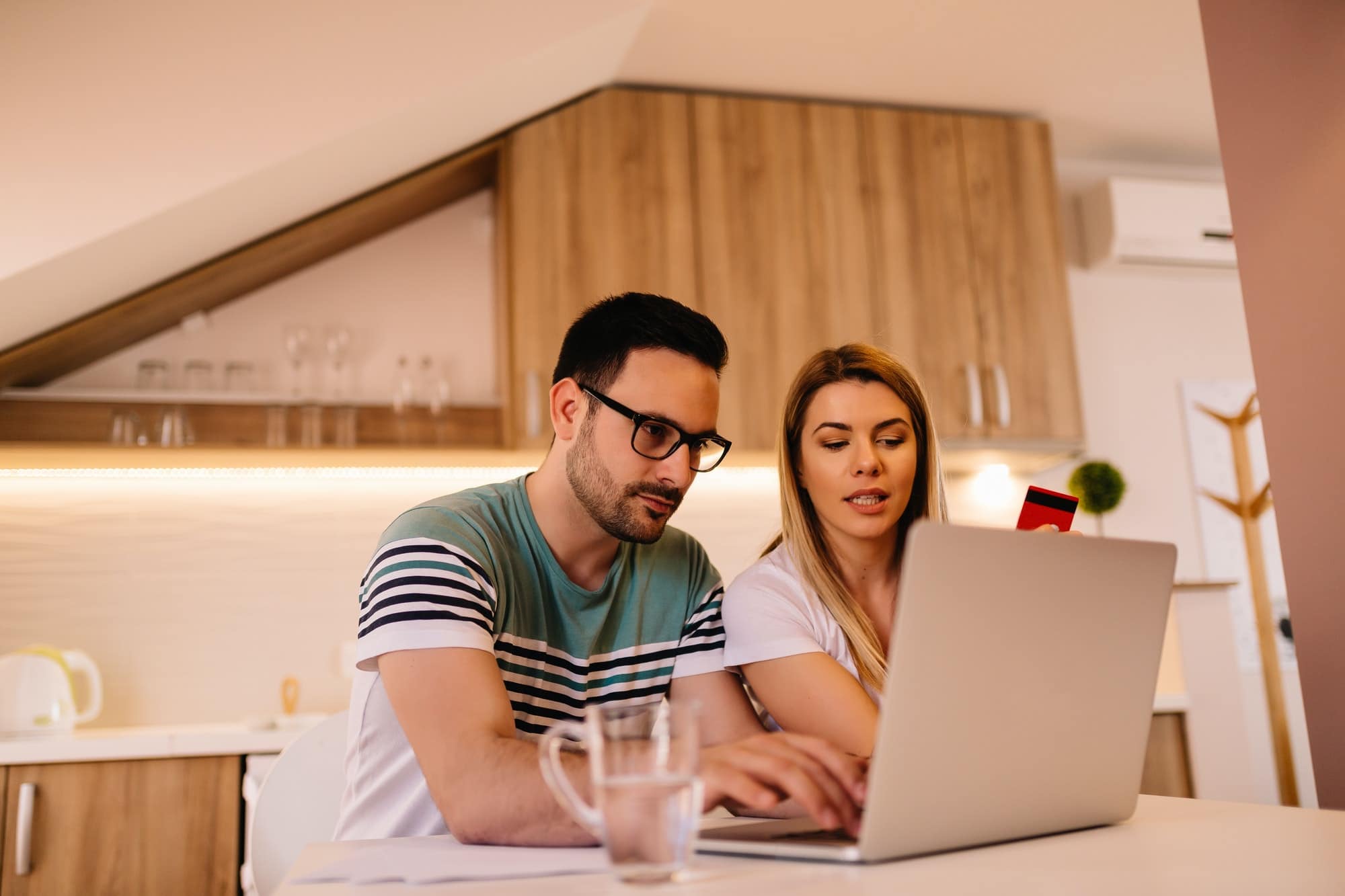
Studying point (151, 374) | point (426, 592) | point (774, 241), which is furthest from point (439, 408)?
point (426, 592)

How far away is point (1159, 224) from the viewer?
3.51 meters

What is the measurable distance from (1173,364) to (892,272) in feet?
4.02

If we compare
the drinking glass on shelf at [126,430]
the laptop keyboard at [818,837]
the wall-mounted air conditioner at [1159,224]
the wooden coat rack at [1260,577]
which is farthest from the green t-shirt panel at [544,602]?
the wall-mounted air conditioner at [1159,224]

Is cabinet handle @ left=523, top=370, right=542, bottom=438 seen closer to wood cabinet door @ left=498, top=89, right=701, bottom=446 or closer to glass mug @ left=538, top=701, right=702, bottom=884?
wood cabinet door @ left=498, top=89, right=701, bottom=446

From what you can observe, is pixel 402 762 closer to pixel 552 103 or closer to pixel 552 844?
pixel 552 844

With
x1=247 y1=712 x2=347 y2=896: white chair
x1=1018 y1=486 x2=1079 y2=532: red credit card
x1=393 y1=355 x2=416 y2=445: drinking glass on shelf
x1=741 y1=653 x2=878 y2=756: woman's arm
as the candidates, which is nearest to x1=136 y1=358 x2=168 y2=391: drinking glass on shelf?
x1=393 y1=355 x2=416 y2=445: drinking glass on shelf

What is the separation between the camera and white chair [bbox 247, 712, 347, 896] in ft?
4.47

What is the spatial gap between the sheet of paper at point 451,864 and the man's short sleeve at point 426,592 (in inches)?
8.7

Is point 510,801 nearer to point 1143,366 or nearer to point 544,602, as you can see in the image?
point 544,602

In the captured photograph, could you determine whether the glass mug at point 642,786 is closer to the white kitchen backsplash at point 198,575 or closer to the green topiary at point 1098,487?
the white kitchen backsplash at point 198,575

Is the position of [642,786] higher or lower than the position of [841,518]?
lower

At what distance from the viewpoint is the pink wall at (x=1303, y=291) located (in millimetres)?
1386

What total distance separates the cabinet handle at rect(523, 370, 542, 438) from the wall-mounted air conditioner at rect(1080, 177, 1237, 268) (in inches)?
77.8

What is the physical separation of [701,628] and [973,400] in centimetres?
189
